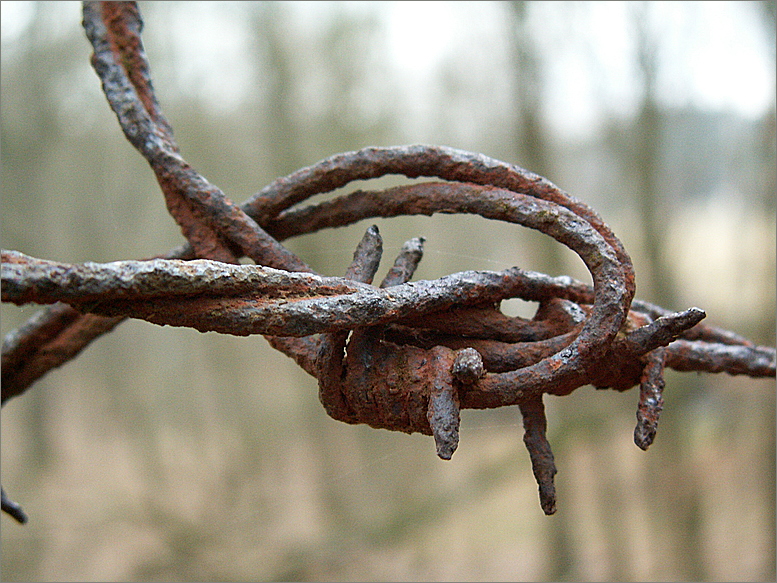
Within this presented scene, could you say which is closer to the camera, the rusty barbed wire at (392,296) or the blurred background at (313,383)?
the rusty barbed wire at (392,296)

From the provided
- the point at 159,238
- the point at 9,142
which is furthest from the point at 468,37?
the point at 9,142

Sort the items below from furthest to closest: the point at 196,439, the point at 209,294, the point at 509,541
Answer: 1. the point at 196,439
2. the point at 509,541
3. the point at 209,294

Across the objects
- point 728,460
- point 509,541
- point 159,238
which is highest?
point 159,238

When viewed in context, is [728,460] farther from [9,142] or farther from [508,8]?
[9,142]

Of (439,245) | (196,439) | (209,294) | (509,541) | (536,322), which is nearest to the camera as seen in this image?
(209,294)

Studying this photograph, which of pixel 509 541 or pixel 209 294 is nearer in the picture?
pixel 209 294

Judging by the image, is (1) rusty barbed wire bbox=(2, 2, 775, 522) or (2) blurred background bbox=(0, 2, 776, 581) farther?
(2) blurred background bbox=(0, 2, 776, 581)
